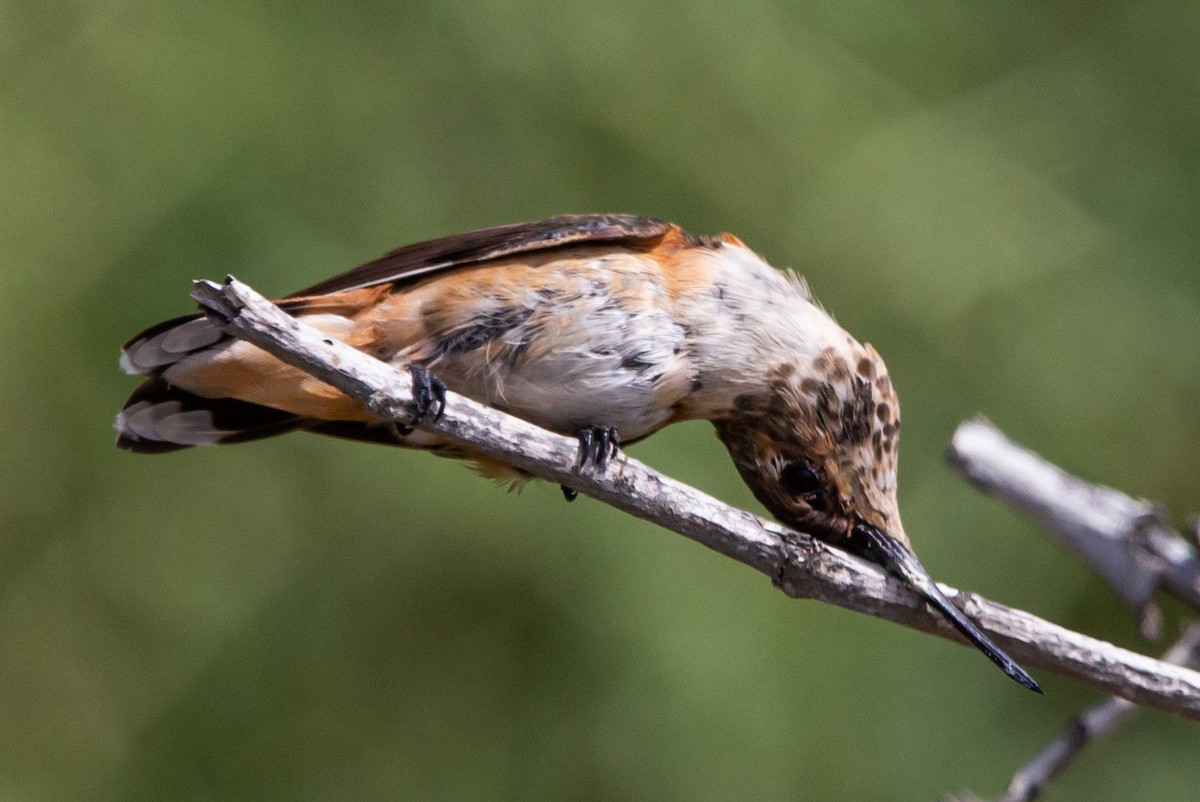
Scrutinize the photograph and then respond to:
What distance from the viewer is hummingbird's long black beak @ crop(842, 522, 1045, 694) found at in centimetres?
258

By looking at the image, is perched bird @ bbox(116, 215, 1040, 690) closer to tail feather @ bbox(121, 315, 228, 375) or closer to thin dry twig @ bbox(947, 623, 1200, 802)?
tail feather @ bbox(121, 315, 228, 375)

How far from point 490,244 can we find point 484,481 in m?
1.85

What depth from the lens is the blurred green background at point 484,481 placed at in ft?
15.7

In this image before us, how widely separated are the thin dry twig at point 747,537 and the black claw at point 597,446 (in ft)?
0.08

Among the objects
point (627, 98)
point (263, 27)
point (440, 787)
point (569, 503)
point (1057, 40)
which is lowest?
point (440, 787)

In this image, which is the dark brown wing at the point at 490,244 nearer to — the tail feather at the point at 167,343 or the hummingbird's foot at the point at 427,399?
the tail feather at the point at 167,343

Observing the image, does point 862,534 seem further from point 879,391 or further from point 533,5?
point 533,5

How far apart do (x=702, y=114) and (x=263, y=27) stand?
72.0 inches

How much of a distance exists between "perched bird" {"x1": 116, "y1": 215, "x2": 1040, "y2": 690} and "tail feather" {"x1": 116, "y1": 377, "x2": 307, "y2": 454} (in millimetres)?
11

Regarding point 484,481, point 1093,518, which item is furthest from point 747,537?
point 484,481

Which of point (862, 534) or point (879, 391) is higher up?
point (879, 391)

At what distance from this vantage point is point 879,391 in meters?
3.27

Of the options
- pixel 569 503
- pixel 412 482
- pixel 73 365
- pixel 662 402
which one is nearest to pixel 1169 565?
pixel 662 402

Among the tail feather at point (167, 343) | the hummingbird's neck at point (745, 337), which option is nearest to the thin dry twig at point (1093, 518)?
the hummingbird's neck at point (745, 337)
